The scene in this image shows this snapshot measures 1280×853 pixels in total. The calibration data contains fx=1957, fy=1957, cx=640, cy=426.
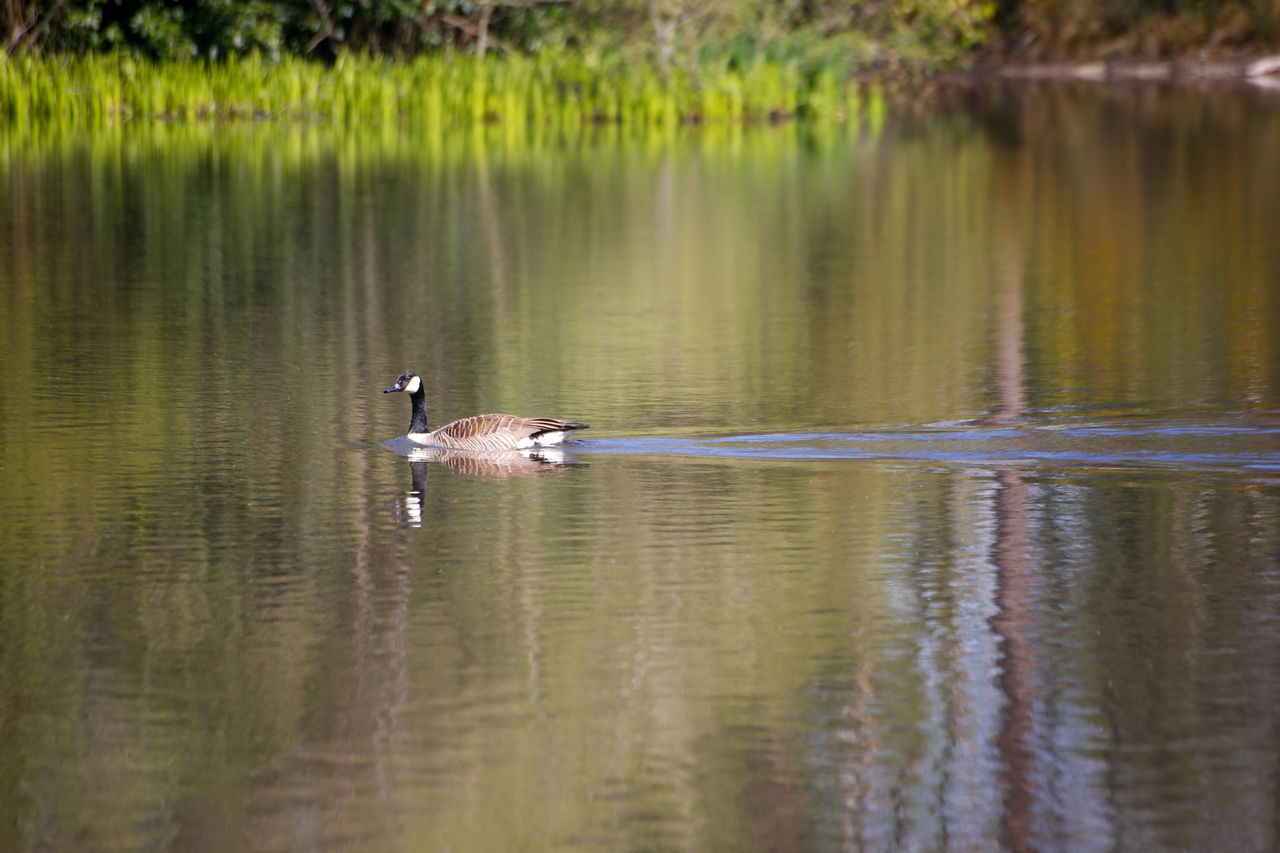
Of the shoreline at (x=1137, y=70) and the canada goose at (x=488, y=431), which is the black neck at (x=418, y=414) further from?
the shoreline at (x=1137, y=70)

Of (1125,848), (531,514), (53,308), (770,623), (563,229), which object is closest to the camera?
(1125,848)

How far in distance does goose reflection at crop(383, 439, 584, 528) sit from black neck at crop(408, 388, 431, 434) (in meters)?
0.09

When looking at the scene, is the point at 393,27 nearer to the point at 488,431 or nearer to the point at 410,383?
the point at 410,383

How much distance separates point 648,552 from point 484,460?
2.47 m

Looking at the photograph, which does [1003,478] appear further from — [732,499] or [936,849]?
[936,849]

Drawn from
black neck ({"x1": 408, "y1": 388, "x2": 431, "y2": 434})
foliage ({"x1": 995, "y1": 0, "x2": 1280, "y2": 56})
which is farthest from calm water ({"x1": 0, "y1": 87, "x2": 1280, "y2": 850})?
foliage ({"x1": 995, "y1": 0, "x2": 1280, "y2": 56})

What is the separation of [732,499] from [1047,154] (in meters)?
23.0

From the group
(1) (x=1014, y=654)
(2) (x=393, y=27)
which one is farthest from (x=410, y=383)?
(2) (x=393, y=27)

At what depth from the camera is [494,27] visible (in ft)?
134

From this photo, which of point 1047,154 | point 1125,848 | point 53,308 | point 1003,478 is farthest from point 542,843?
point 1047,154

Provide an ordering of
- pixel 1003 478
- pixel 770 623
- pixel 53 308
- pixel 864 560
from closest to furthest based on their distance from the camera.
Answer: pixel 770 623
pixel 864 560
pixel 1003 478
pixel 53 308

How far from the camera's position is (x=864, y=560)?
28.6ft

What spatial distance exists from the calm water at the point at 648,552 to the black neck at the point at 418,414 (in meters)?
0.31

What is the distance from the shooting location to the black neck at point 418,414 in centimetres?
1141
